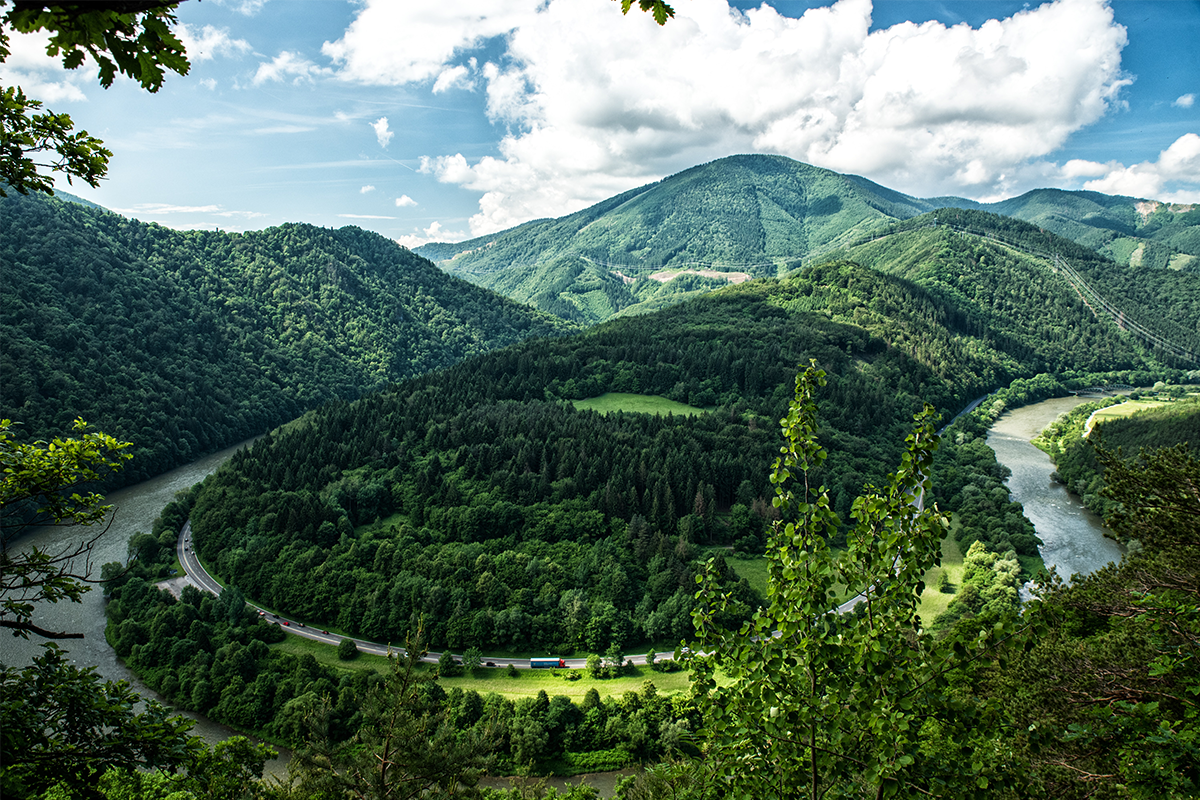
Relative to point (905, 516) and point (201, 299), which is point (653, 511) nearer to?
point (905, 516)

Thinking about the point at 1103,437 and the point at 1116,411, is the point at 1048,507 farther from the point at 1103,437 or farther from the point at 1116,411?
the point at 1116,411

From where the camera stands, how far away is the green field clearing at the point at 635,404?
117250 mm

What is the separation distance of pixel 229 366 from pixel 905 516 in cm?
17791

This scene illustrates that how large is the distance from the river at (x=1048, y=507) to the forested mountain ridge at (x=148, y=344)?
5504 inches

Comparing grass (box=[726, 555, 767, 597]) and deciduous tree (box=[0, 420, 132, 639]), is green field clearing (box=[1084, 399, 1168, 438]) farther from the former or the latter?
deciduous tree (box=[0, 420, 132, 639])

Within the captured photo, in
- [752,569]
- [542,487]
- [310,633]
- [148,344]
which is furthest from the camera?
[148,344]

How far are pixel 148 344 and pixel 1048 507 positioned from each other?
184m

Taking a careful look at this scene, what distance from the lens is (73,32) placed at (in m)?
3.86

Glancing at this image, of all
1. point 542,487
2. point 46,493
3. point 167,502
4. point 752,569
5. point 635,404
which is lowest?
point 167,502

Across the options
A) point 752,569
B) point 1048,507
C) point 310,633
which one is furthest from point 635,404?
point 310,633

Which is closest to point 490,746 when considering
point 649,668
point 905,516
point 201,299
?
point 905,516

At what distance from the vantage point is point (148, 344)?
142375 millimetres

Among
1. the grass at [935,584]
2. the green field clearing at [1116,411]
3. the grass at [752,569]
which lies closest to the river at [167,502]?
the grass at [935,584]

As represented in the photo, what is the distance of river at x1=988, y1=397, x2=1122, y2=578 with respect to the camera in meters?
71.9
